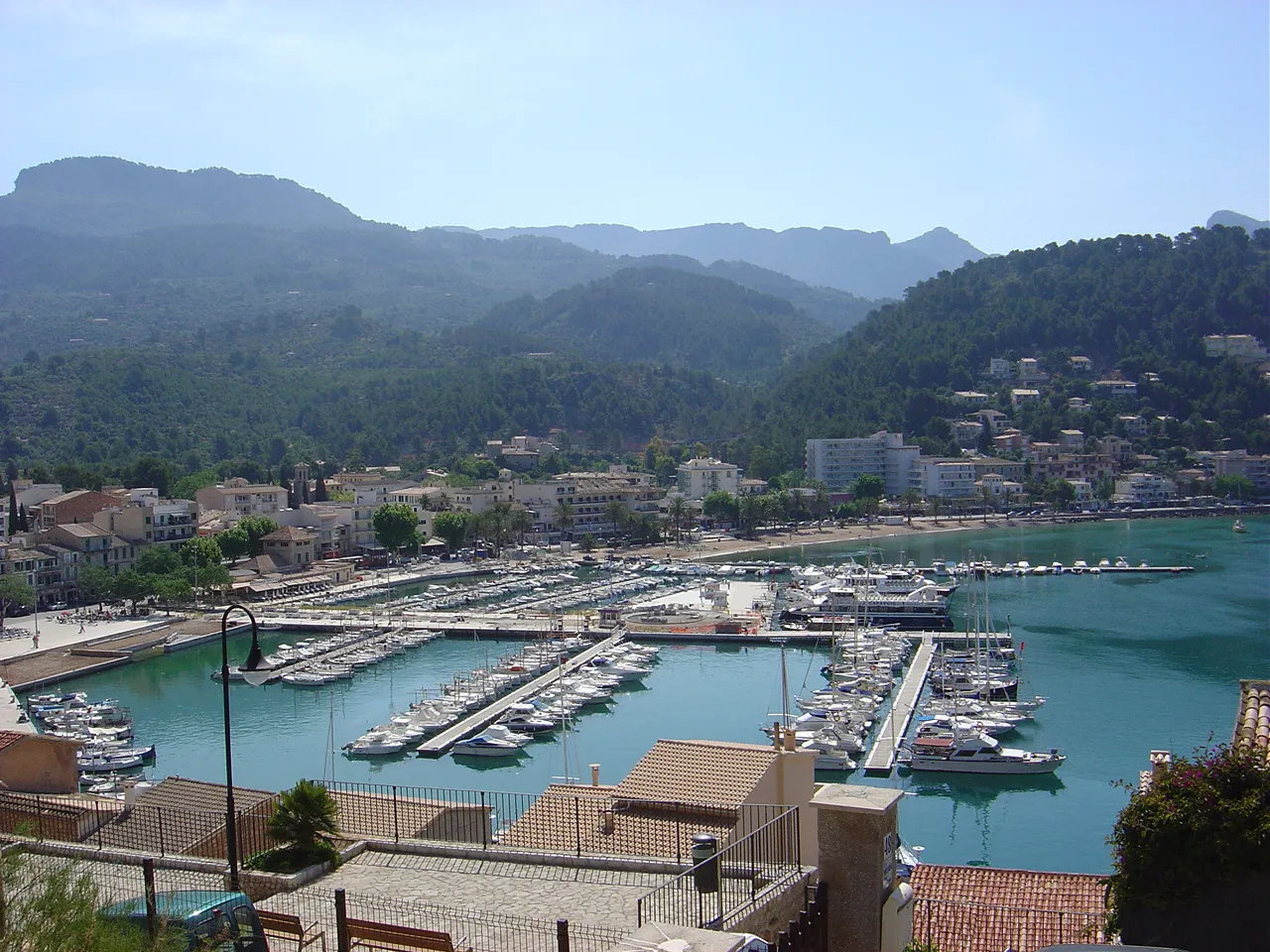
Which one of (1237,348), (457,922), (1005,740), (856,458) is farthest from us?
(1237,348)

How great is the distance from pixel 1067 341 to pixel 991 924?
99544mm

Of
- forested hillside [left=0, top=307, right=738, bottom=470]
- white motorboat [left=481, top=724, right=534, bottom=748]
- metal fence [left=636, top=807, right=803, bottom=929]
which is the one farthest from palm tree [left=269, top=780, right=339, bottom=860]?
forested hillside [left=0, top=307, right=738, bottom=470]

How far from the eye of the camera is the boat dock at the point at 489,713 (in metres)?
23.6

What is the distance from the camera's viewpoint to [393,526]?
50469 millimetres

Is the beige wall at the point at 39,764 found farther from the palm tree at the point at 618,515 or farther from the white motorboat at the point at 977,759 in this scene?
the palm tree at the point at 618,515

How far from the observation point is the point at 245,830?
8.27 m

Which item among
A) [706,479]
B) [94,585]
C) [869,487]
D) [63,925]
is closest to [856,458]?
[869,487]

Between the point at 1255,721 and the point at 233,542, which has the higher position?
the point at 1255,721

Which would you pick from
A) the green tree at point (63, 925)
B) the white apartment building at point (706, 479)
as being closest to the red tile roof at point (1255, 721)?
the green tree at point (63, 925)

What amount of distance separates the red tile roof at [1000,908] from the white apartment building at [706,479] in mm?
57526

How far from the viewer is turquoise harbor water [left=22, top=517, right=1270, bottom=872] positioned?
64.8 feet

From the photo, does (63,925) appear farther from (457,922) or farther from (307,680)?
(307,680)

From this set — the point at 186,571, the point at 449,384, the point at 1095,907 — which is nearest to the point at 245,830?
the point at 1095,907

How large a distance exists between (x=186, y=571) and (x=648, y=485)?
98.9ft
